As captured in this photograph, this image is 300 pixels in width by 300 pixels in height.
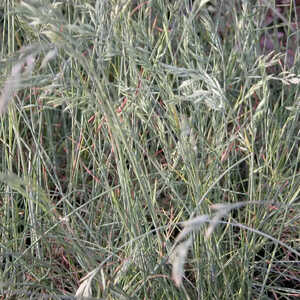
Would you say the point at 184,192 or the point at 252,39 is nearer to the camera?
the point at 252,39

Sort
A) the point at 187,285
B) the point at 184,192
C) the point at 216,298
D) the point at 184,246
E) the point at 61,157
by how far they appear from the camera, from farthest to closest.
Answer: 1. the point at 61,157
2. the point at 184,192
3. the point at 187,285
4. the point at 216,298
5. the point at 184,246

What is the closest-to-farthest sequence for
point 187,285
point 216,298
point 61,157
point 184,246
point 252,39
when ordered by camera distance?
1. point 184,246
2. point 216,298
3. point 187,285
4. point 252,39
5. point 61,157

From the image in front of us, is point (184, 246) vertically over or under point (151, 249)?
over

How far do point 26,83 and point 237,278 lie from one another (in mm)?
566

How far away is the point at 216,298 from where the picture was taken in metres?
0.89

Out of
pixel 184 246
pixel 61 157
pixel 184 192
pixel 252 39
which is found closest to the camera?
pixel 184 246

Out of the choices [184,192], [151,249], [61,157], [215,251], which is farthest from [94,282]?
[61,157]

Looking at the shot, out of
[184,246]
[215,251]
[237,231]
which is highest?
[184,246]

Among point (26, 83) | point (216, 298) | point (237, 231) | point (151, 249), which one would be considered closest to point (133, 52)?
point (26, 83)

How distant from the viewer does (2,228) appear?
1.05 m

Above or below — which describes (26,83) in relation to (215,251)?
above

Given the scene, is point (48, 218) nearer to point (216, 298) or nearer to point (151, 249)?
point (151, 249)

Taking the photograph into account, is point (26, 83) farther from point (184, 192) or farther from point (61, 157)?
point (61, 157)

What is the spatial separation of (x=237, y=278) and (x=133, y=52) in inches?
19.5
